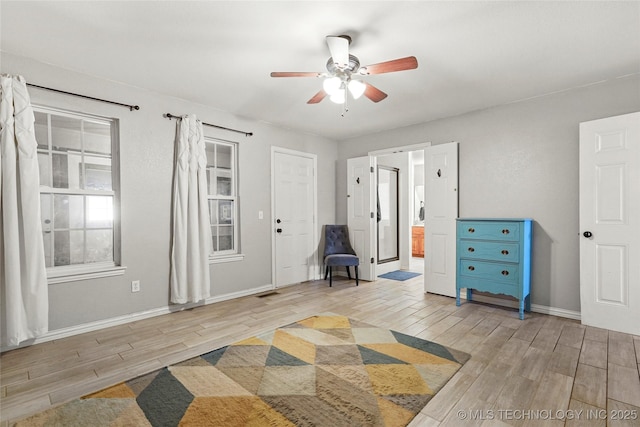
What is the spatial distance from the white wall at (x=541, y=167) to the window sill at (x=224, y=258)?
10.2 ft

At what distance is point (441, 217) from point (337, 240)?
5.95ft

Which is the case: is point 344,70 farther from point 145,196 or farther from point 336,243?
point 336,243

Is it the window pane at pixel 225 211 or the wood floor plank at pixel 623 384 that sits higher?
the window pane at pixel 225 211

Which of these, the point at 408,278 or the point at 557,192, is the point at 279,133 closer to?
the point at 408,278

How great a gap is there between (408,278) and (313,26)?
442 centimetres

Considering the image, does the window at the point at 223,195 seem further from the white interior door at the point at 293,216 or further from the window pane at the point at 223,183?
the white interior door at the point at 293,216

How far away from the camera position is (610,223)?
305cm

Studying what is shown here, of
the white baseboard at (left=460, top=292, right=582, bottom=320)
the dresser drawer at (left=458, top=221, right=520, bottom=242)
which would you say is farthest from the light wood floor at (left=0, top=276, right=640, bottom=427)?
the dresser drawer at (left=458, top=221, right=520, bottom=242)

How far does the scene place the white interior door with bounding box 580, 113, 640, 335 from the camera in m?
2.94

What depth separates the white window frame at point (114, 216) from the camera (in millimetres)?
2936

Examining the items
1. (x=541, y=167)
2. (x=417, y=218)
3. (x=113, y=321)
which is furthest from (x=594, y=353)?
(x=417, y=218)

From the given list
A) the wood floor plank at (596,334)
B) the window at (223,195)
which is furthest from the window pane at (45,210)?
the wood floor plank at (596,334)

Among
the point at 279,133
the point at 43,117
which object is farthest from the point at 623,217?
the point at 43,117

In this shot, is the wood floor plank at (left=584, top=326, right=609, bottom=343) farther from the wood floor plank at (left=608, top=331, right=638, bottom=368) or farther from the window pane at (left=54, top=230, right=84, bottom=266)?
the window pane at (left=54, top=230, right=84, bottom=266)
